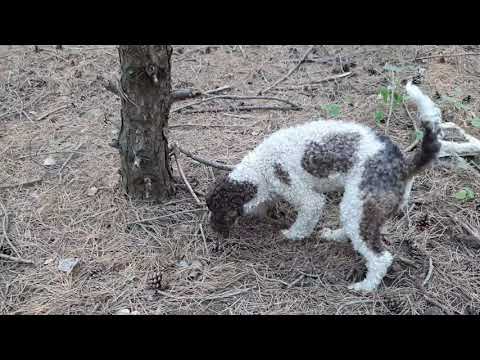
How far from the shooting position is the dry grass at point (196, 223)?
136 inches

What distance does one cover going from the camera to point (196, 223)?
4.04 m

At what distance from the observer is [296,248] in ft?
12.5

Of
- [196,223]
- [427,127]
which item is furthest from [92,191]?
[427,127]

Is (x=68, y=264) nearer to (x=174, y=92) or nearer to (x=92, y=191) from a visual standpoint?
(x=92, y=191)

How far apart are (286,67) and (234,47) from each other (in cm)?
86

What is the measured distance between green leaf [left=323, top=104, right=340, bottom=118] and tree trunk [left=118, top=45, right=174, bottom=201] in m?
1.75

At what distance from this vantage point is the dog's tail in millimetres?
3154

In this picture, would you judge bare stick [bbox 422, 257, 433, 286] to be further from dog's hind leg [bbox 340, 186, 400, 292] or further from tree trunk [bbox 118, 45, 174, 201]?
tree trunk [bbox 118, 45, 174, 201]

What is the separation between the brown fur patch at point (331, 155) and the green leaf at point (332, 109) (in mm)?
1485

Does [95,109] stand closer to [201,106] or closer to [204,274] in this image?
[201,106]

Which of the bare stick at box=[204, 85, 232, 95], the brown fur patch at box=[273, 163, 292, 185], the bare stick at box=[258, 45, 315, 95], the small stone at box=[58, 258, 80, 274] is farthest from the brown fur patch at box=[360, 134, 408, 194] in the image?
the bare stick at box=[204, 85, 232, 95]

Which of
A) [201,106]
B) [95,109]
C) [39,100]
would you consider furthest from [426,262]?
[39,100]

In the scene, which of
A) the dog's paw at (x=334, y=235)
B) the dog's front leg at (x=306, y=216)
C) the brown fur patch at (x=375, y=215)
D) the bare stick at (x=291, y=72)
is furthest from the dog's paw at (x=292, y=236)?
the bare stick at (x=291, y=72)

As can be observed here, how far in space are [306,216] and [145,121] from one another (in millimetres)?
1457
